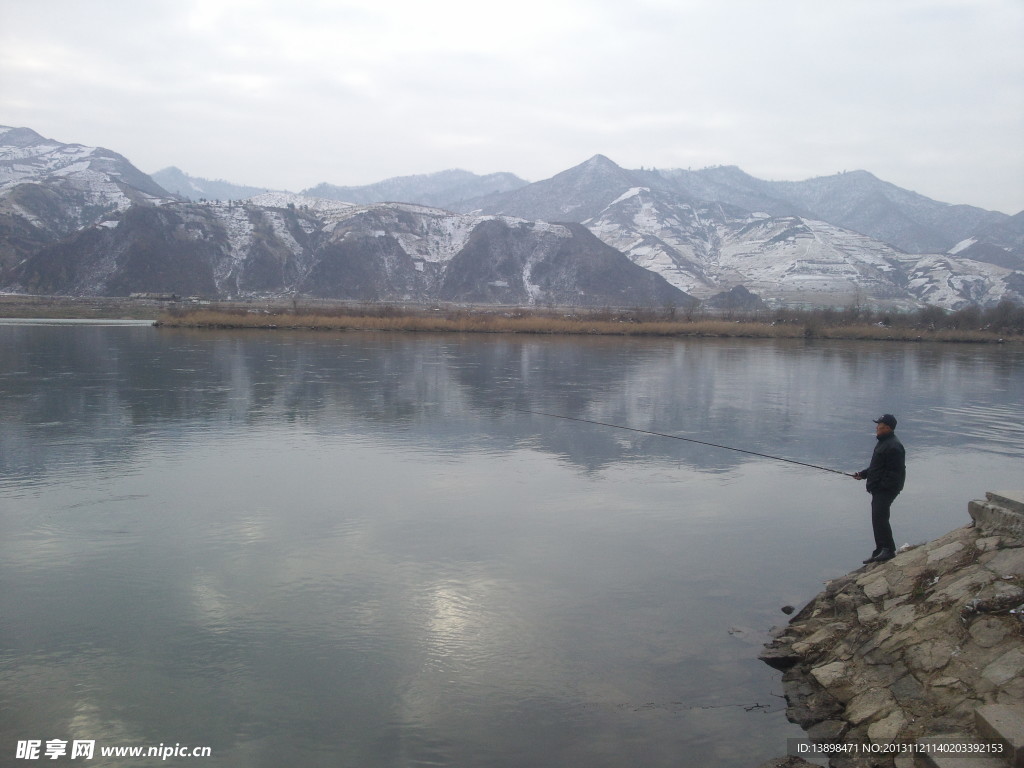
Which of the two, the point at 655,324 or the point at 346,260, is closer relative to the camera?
the point at 655,324

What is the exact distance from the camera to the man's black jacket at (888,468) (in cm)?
882

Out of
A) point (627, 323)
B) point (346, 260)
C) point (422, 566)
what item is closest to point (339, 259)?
point (346, 260)

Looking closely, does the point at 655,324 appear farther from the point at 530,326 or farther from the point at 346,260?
the point at 346,260

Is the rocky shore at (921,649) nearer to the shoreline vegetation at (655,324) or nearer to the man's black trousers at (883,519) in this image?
the man's black trousers at (883,519)

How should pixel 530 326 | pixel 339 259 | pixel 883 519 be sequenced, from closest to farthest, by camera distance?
1. pixel 883 519
2. pixel 530 326
3. pixel 339 259

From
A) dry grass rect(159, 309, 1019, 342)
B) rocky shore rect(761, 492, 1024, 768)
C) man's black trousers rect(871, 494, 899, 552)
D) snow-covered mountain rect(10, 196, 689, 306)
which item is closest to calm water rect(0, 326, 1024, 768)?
rocky shore rect(761, 492, 1024, 768)

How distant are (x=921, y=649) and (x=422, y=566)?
18.3 feet

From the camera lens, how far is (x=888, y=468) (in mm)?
8867

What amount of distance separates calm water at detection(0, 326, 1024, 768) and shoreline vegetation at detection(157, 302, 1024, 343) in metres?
44.4

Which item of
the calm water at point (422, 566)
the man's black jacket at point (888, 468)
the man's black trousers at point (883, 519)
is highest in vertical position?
the man's black jacket at point (888, 468)

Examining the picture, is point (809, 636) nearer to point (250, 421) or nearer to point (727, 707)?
point (727, 707)

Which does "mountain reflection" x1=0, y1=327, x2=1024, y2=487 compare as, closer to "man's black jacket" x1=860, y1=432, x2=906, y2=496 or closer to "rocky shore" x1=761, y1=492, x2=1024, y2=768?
"man's black jacket" x1=860, y1=432, x2=906, y2=496

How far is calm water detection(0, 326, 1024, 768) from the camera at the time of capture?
631 cm

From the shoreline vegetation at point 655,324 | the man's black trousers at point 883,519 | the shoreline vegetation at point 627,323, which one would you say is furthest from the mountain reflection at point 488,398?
the shoreline vegetation at point 627,323
